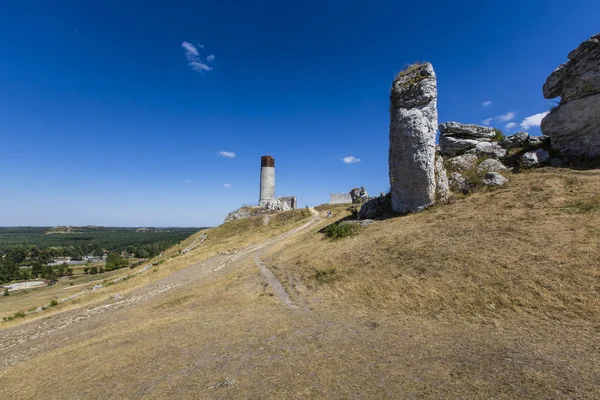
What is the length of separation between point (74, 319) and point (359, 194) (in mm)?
50574

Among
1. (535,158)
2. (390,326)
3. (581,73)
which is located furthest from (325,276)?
(581,73)

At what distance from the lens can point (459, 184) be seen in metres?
20.6

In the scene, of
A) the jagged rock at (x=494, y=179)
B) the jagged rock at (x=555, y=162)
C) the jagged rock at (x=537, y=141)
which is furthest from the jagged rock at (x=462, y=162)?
the jagged rock at (x=555, y=162)

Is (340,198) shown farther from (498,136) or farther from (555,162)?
(555,162)

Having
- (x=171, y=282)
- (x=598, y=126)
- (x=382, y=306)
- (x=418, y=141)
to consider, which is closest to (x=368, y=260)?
(x=382, y=306)

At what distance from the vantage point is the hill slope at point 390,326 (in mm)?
5777

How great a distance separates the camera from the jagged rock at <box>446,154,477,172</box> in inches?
906

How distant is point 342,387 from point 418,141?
702 inches

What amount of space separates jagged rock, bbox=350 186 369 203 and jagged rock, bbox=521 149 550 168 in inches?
1450

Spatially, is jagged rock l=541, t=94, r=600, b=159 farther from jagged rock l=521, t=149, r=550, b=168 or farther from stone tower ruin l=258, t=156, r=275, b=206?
stone tower ruin l=258, t=156, r=275, b=206

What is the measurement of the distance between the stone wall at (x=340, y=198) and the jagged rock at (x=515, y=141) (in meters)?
36.4

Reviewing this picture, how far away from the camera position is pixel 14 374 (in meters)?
8.98

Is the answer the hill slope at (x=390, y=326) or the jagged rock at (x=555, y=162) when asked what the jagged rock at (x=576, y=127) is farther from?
the hill slope at (x=390, y=326)

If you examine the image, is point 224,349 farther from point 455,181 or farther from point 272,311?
point 455,181
